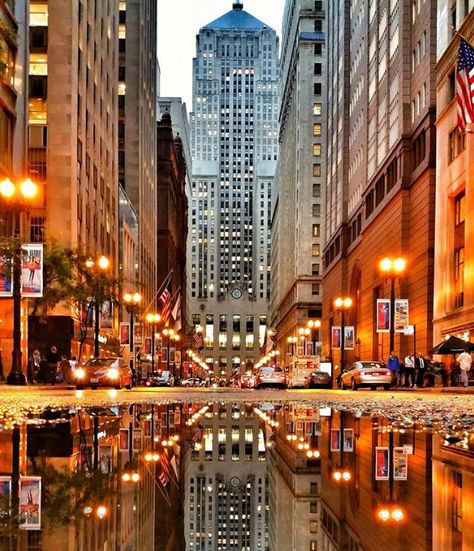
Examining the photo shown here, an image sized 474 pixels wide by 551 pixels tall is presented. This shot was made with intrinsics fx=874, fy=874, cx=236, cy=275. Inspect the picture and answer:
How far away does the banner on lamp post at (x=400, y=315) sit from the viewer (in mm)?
54906

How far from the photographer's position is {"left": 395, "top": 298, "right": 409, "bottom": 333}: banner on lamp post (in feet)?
180

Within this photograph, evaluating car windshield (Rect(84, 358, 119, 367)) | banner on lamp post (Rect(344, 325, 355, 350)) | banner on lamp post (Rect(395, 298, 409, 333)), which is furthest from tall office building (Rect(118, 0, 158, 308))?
car windshield (Rect(84, 358, 119, 367))

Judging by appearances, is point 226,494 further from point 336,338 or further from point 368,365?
point 336,338

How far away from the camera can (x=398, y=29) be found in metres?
73.1

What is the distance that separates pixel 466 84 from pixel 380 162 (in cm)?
4543

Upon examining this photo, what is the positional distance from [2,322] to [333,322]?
6856 centimetres

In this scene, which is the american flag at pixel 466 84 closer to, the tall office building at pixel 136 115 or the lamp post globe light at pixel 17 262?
the lamp post globe light at pixel 17 262

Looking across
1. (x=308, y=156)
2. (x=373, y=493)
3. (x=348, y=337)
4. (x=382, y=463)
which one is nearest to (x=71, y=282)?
(x=348, y=337)

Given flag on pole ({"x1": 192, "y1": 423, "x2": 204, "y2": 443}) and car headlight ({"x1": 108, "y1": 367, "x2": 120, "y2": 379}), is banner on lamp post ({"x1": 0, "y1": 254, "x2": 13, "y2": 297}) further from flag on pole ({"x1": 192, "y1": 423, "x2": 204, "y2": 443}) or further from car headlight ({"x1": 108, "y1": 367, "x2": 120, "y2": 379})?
flag on pole ({"x1": 192, "y1": 423, "x2": 204, "y2": 443})

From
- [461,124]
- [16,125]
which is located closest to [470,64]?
[461,124]

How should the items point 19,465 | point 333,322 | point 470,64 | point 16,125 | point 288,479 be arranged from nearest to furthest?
1. point 288,479
2. point 19,465
3. point 470,64
4. point 16,125
5. point 333,322

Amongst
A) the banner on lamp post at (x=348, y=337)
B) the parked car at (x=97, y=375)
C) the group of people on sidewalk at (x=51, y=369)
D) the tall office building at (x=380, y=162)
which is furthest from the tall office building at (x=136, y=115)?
the parked car at (x=97, y=375)

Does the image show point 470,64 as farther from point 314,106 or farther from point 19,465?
point 314,106

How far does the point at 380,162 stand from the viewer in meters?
81.0
